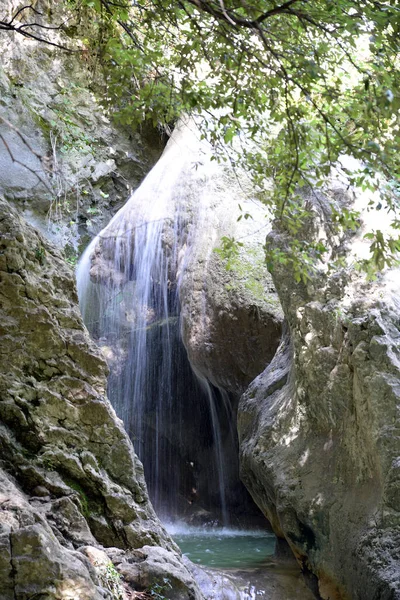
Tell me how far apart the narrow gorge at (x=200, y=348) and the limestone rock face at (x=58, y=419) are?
2 cm

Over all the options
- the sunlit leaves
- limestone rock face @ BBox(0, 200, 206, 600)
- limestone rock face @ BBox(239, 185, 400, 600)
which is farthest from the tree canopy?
limestone rock face @ BBox(0, 200, 206, 600)

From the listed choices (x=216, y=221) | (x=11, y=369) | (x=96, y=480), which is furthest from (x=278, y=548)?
(x=216, y=221)

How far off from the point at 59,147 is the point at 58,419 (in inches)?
343

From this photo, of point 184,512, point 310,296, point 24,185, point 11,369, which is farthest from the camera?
point 24,185

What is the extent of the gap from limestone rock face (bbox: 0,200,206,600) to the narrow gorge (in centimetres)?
2

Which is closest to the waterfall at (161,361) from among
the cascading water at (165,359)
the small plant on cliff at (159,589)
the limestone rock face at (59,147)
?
the cascading water at (165,359)

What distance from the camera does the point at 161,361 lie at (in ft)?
39.8

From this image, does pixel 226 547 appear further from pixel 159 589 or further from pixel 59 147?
pixel 59 147

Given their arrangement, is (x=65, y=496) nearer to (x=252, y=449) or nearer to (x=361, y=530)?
(x=361, y=530)

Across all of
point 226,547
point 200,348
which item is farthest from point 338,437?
point 226,547

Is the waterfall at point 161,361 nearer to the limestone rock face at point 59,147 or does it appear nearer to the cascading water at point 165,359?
the cascading water at point 165,359

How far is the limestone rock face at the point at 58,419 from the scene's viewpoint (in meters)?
3.81

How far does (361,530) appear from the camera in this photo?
17.2 feet

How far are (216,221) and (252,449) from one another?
16.3 ft
